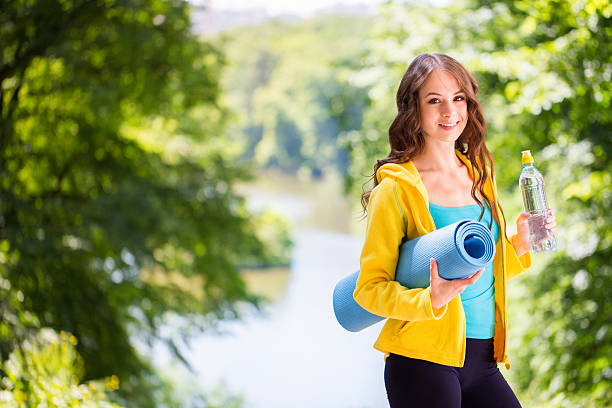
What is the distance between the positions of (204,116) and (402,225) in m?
7.86

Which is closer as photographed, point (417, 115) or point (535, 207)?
point (417, 115)

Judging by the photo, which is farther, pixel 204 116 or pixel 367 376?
pixel 367 376

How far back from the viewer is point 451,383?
1.34m

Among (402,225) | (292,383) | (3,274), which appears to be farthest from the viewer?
(292,383)

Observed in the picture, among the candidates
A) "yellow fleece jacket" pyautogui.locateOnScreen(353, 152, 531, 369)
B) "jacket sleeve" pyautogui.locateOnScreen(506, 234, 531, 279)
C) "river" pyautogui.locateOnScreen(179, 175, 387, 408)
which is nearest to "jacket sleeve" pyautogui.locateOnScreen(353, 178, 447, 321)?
"yellow fleece jacket" pyautogui.locateOnScreen(353, 152, 531, 369)

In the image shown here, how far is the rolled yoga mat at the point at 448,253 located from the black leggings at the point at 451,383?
0.17 metres

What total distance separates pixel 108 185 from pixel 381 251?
5428 mm

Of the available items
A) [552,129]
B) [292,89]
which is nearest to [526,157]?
[552,129]

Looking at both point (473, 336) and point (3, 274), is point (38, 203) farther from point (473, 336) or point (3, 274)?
point (473, 336)

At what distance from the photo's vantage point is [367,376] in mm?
13398

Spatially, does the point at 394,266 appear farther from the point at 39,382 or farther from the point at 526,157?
the point at 39,382

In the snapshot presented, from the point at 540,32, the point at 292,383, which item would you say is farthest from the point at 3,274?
the point at 292,383

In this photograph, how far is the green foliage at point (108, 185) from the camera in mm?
4711

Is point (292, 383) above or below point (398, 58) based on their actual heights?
below
